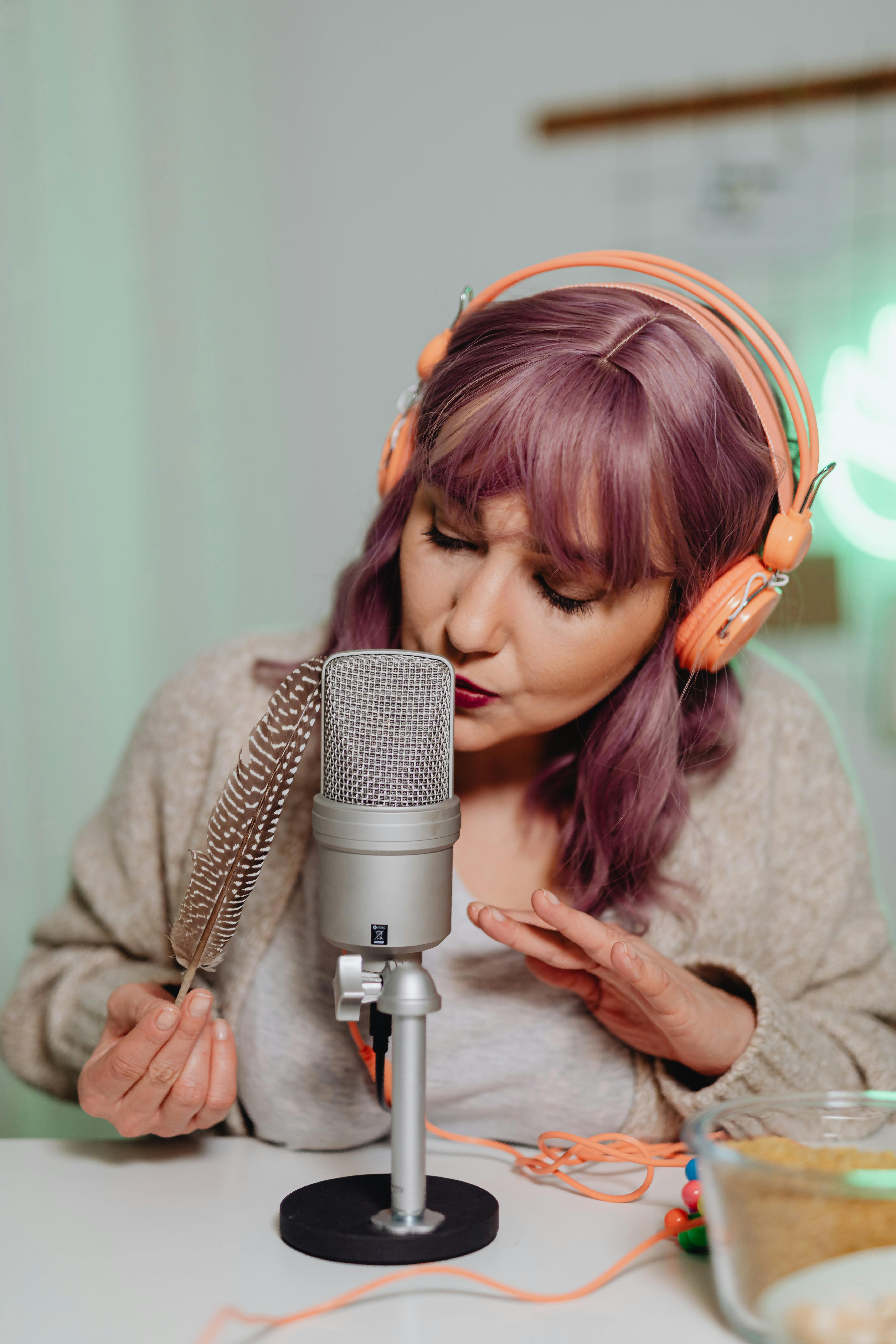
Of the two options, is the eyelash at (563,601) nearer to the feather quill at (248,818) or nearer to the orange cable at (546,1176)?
the feather quill at (248,818)

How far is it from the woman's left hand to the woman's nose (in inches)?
7.2

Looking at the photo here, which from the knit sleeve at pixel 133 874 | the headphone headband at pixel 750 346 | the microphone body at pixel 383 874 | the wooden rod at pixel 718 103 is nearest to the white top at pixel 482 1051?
the knit sleeve at pixel 133 874

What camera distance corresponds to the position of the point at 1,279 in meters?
1.59

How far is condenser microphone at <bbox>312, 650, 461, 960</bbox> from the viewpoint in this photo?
0.67 m

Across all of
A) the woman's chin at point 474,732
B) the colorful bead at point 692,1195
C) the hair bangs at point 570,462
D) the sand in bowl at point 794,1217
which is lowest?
the colorful bead at point 692,1195

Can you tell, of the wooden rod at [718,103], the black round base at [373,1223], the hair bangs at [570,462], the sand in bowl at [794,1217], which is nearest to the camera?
the sand in bowl at [794,1217]

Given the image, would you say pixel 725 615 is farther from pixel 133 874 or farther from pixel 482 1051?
pixel 133 874

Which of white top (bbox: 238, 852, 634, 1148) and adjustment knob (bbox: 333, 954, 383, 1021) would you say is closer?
adjustment knob (bbox: 333, 954, 383, 1021)

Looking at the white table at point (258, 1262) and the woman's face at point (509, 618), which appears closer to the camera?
the white table at point (258, 1262)

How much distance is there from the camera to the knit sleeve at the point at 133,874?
102cm

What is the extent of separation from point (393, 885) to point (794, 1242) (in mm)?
283

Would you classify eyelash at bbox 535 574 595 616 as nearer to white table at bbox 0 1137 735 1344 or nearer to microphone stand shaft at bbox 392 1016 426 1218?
microphone stand shaft at bbox 392 1016 426 1218

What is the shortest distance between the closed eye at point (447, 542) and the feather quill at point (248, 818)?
0.19 meters

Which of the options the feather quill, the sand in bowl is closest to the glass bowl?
the sand in bowl
